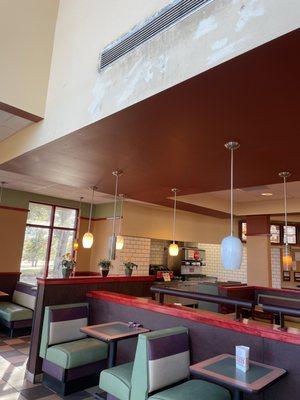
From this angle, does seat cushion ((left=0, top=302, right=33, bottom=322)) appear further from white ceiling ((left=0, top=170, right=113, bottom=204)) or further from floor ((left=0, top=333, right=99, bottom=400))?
white ceiling ((left=0, top=170, right=113, bottom=204))

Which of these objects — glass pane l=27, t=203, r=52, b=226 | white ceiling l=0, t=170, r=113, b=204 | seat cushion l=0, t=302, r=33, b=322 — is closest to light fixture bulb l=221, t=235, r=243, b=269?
white ceiling l=0, t=170, r=113, b=204

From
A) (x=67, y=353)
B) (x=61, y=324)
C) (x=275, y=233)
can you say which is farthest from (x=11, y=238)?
(x=275, y=233)

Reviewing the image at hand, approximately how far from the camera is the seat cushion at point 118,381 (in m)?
2.78

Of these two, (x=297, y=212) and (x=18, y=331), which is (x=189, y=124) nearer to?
(x=297, y=212)

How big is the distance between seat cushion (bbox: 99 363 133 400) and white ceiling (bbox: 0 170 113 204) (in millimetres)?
4460

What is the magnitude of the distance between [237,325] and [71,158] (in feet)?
9.50

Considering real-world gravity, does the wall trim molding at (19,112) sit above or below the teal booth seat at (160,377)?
above

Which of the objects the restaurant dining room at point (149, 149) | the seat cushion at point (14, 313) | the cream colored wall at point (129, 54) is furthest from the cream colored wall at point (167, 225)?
the cream colored wall at point (129, 54)

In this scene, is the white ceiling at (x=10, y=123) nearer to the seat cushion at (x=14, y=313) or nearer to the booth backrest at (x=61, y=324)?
the booth backrest at (x=61, y=324)

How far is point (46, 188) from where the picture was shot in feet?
24.9

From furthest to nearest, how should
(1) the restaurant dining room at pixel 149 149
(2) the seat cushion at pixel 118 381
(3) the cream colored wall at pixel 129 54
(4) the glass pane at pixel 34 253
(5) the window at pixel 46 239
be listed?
1. (5) the window at pixel 46 239
2. (4) the glass pane at pixel 34 253
3. (2) the seat cushion at pixel 118 381
4. (1) the restaurant dining room at pixel 149 149
5. (3) the cream colored wall at pixel 129 54

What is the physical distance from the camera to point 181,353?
292 cm

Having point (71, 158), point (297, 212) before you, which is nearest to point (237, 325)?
point (71, 158)

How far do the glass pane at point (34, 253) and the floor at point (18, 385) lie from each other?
328 centimetres
